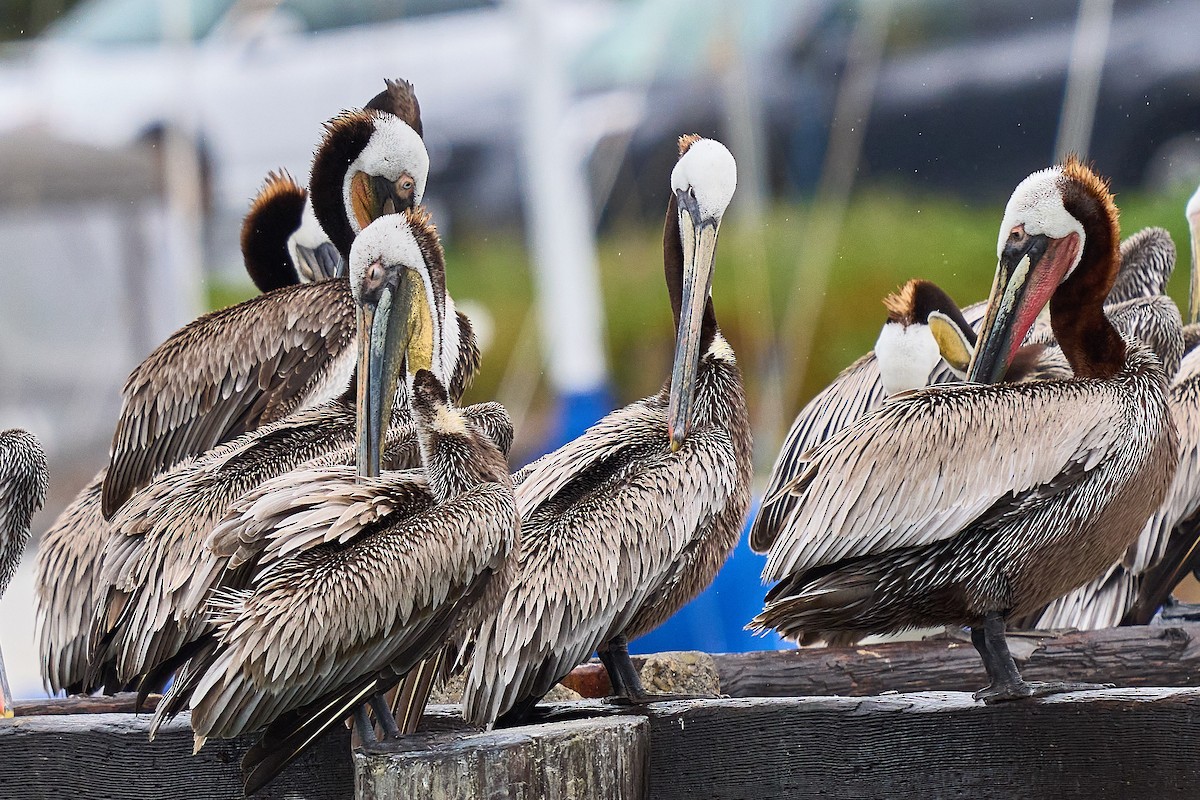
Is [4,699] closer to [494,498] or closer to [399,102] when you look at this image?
[494,498]

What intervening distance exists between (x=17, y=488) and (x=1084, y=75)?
5533 mm

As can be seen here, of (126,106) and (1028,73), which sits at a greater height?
(126,106)

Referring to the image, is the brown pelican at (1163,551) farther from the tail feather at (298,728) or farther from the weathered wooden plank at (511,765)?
the tail feather at (298,728)

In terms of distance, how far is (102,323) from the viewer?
351 inches

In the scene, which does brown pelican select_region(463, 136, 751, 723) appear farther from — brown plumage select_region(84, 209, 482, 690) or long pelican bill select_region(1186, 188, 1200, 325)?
long pelican bill select_region(1186, 188, 1200, 325)

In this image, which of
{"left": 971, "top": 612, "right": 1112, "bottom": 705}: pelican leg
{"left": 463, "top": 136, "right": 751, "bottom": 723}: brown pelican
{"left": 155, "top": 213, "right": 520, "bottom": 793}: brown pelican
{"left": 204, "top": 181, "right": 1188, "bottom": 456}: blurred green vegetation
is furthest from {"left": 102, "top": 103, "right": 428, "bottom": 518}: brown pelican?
{"left": 204, "top": 181, "right": 1188, "bottom": 456}: blurred green vegetation

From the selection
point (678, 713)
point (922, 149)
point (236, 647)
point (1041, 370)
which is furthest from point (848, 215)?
point (236, 647)

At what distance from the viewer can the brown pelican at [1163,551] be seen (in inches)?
165

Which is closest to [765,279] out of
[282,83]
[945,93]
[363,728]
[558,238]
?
[945,93]

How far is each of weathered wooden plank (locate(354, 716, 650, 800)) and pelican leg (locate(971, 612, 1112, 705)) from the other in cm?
82

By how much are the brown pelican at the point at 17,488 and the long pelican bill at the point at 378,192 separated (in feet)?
3.57

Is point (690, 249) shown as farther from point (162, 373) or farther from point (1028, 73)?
point (1028, 73)

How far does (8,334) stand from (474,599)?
708 cm

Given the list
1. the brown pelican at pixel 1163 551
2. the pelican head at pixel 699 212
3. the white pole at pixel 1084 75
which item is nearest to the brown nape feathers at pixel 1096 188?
the pelican head at pixel 699 212
